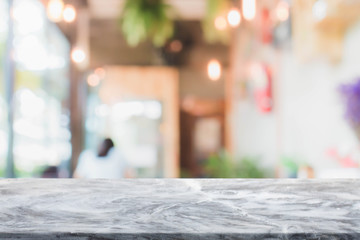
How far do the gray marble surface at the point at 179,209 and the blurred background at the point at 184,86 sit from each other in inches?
26.4

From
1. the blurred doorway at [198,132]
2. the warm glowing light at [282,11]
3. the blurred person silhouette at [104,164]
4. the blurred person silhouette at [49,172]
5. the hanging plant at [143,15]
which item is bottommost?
the blurred person silhouette at [49,172]

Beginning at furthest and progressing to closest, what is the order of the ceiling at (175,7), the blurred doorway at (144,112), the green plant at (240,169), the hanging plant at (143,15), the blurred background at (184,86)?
the blurred doorway at (144,112) → the ceiling at (175,7) → the hanging plant at (143,15) → the green plant at (240,169) → the blurred background at (184,86)

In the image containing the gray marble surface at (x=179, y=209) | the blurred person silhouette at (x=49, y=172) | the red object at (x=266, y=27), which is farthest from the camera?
the red object at (x=266, y=27)

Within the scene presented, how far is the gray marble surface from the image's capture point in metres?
0.88

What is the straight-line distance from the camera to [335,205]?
104 cm

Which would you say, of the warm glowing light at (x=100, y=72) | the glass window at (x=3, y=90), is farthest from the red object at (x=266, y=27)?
the warm glowing light at (x=100, y=72)

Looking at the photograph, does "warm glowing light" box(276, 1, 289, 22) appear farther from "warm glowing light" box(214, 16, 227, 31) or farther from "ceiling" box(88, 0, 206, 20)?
"ceiling" box(88, 0, 206, 20)

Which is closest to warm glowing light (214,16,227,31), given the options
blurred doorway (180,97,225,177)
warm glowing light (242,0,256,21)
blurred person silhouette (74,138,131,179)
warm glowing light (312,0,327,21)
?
warm glowing light (242,0,256,21)

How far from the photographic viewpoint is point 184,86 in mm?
7395

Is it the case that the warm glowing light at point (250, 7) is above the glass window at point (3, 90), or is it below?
above

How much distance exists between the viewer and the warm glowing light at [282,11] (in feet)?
11.1

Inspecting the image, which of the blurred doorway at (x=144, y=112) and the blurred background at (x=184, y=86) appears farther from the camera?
the blurred doorway at (x=144, y=112)

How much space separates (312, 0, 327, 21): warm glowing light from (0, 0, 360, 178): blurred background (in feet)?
0.04

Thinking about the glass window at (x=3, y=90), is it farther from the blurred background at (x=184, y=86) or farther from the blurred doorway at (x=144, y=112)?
the blurred doorway at (x=144, y=112)
